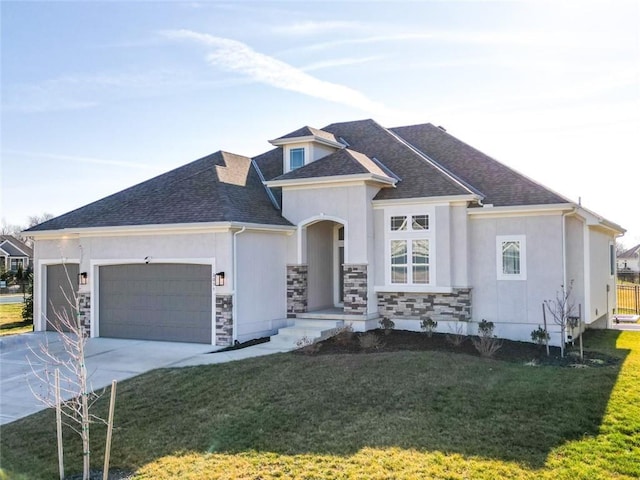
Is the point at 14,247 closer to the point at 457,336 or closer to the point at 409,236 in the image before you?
the point at 409,236

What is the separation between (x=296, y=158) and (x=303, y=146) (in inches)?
20.7

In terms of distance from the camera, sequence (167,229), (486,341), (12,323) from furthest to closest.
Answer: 1. (12,323)
2. (167,229)
3. (486,341)

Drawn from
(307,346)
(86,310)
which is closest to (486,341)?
(307,346)

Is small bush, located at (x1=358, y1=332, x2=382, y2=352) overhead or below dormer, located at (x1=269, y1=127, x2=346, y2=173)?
below

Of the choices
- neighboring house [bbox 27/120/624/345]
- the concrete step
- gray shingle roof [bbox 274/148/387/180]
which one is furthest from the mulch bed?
gray shingle roof [bbox 274/148/387/180]

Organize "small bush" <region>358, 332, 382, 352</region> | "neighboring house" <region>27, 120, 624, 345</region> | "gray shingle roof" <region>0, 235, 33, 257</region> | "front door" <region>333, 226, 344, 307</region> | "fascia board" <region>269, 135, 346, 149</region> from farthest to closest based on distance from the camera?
"gray shingle roof" <region>0, 235, 33, 257</region> < "front door" <region>333, 226, 344, 307</region> < "fascia board" <region>269, 135, 346, 149</region> < "neighboring house" <region>27, 120, 624, 345</region> < "small bush" <region>358, 332, 382, 352</region>

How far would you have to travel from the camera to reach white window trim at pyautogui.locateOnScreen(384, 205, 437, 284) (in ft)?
49.2

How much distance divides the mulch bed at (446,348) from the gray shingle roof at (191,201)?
13.7 ft

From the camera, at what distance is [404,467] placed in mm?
6449

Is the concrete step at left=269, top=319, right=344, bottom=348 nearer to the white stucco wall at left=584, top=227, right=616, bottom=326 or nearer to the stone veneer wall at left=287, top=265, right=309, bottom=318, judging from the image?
the stone veneer wall at left=287, top=265, right=309, bottom=318

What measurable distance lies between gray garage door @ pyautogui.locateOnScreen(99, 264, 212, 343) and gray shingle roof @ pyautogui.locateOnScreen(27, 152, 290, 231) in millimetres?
1445

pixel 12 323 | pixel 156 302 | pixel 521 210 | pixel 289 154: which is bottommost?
pixel 12 323

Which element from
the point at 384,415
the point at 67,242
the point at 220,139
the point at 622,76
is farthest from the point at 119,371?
the point at 622,76

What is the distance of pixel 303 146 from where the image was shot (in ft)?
59.3
